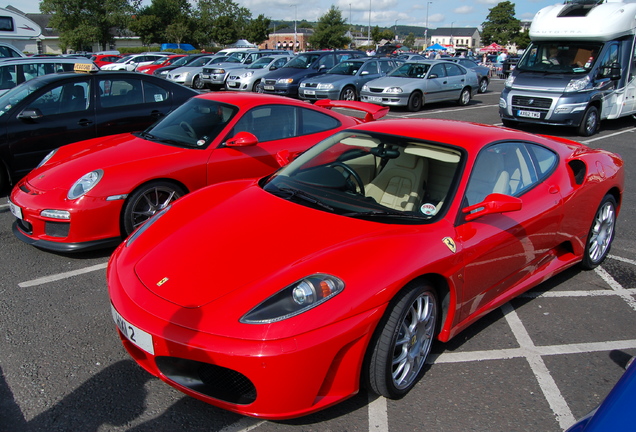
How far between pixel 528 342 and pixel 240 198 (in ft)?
7.03

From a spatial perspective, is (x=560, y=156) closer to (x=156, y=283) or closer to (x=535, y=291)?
(x=535, y=291)

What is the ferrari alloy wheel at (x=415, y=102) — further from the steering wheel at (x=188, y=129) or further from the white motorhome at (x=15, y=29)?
A: the white motorhome at (x=15, y=29)

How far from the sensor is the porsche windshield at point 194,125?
5.37 m

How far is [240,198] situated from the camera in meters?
3.55

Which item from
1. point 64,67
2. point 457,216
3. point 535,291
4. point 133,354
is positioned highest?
point 64,67

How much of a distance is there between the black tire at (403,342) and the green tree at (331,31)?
66760 mm

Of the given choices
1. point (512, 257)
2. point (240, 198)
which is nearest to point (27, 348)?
point (240, 198)

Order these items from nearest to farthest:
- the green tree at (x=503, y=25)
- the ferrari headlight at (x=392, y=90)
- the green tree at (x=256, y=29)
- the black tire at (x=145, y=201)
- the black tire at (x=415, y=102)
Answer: the black tire at (x=145, y=201) < the ferrari headlight at (x=392, y=90) < the black tire at (x=415, y=102) < the green tree at (x=256, y=29) < the green tree at (x=503, y=25)

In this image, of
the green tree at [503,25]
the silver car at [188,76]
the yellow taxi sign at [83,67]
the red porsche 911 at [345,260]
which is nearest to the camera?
the red porsche 911 at [345,260]

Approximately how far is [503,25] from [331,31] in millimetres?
37748

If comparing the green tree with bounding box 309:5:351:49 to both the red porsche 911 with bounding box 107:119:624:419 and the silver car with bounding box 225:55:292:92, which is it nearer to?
the silver car with bounding box 225:55:292:92

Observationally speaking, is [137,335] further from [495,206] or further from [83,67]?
[83,67]

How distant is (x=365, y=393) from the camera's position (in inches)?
114

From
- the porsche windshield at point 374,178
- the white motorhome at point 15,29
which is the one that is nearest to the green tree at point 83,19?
the white motorhome at point 15,29
